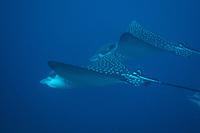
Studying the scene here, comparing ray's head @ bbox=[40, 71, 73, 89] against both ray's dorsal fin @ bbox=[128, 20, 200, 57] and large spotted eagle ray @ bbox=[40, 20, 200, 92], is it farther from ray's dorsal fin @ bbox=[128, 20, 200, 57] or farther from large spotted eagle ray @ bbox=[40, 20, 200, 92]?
ray's dorsal fin @ bbox=[128, 20, 200, 57]

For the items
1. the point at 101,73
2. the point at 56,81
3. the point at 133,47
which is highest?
the point at 133,47

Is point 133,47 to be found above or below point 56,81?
above

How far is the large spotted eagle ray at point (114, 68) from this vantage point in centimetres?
318

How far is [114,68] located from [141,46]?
1.77 metres

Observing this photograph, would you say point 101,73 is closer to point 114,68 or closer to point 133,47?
point 114,68

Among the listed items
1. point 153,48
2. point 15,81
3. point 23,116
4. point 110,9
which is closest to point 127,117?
point 153,48

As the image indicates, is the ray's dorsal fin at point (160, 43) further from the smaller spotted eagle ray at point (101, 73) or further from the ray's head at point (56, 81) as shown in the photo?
the ray's head at point (56, 81)

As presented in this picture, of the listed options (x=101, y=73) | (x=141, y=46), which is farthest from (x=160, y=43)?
(x=101, y=73)

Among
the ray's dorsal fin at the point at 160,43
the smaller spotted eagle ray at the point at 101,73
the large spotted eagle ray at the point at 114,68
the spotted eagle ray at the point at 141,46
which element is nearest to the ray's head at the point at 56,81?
the large spotted eagle ray at the point at 114,68

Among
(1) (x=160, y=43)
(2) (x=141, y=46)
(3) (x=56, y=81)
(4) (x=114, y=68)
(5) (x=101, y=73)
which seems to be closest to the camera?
(5) (x=101, y=73)

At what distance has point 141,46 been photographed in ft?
16.8

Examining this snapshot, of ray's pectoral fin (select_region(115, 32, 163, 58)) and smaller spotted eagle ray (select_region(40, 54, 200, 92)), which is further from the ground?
ray's pectoral fin (select_region(115, 32, 163, 58))

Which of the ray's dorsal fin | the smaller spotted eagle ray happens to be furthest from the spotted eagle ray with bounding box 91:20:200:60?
the smaller spotted eagle ray

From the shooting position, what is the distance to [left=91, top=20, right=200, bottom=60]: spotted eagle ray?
15.7 feet
